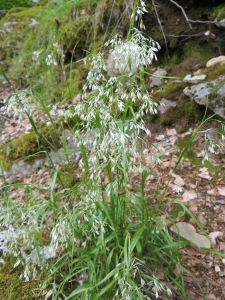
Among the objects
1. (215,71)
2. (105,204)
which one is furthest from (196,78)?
(105,204)

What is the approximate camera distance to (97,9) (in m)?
4.34

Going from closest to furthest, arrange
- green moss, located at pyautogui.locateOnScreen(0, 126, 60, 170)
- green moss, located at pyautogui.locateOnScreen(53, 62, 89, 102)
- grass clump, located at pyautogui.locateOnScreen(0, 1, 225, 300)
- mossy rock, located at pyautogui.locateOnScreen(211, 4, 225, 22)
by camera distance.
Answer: grass clump, located at pyautogui.locateOnScreen(0, 1, 225, 300) < green moss, located at pyautogui.locateOnScreen(0, 126, 60, 170) < mossy rock, located at pyautogui.locateOnScreen(211, 4, 225, 22) < green moss, located at pyautogui.locateOnScreen(53, 62, 89, 102)

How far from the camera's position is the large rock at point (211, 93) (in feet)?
9.00

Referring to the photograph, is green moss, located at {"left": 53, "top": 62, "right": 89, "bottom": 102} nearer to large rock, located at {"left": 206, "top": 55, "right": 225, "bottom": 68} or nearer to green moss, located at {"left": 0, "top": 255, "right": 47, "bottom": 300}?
Answer: large rock, located at {"left": 206, "top": 55, "right": 225, "bottom": 68}

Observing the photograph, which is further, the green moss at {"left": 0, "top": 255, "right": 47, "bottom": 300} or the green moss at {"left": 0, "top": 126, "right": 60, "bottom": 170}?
the green moss at {"left": 0, "top": 126, "right": 60, "bottom": 170}

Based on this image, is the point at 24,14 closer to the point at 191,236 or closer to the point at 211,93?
the point at 211,93

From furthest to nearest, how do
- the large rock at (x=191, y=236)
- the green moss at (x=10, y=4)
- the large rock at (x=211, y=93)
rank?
the green moss at (x=10, y=4) < the large rock at (x=211, y=93) < the large rock at (x=191, y=236)

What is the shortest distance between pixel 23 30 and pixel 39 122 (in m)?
4.06

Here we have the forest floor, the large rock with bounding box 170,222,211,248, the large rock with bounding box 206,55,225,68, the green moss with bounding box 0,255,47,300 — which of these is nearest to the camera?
the green moss with bounding box 0,255,47,300

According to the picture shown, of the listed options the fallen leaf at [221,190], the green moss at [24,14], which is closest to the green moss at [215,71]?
the fallen leaf at [221,190]

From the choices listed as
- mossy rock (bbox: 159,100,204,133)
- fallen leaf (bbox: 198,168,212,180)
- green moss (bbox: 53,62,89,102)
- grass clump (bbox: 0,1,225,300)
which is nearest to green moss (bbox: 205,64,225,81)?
mossy rock (bbox: 159,100,204,133)

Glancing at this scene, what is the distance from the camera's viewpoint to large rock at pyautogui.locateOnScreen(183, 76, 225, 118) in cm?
274

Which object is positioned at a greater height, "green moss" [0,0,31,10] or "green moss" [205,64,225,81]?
"green moss" [0,0,31,10]

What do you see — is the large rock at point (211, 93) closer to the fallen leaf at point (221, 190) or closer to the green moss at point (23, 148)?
the fallen leaf at point (221, 190)
